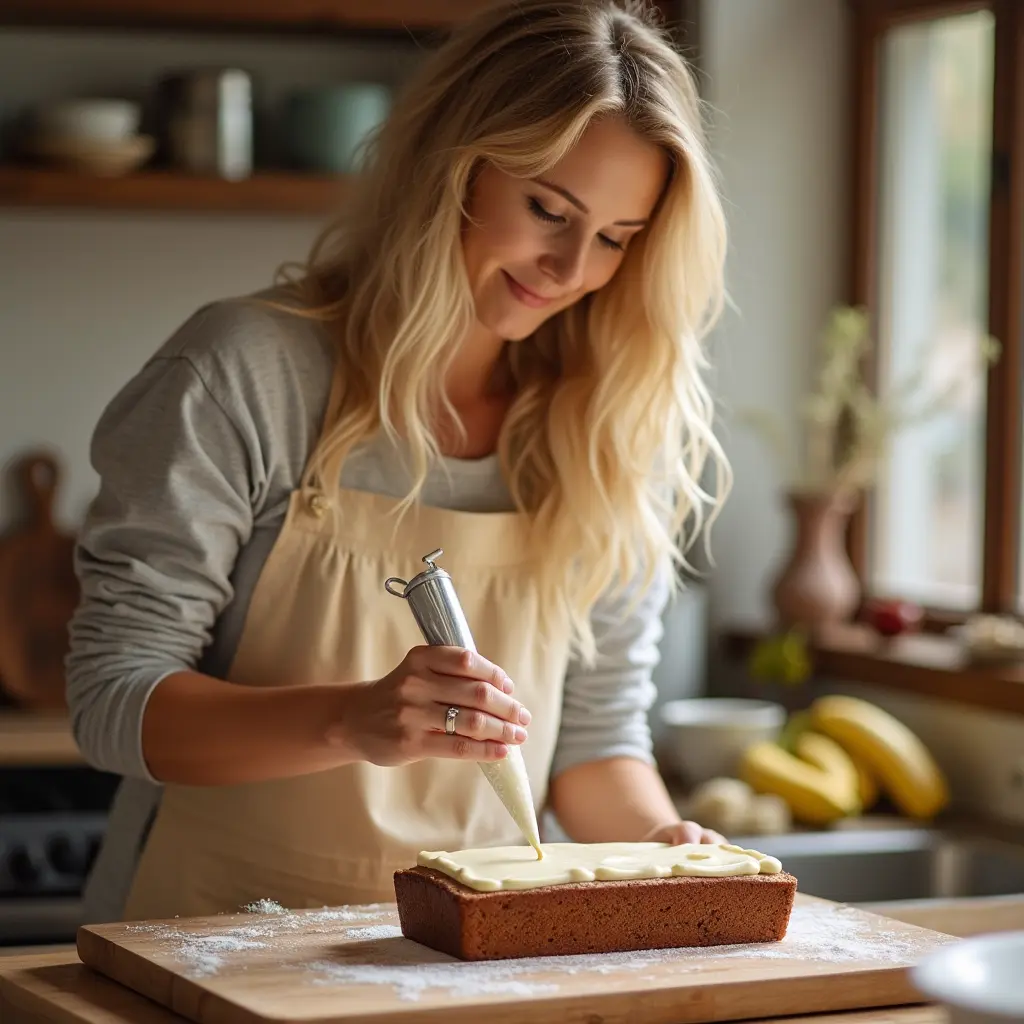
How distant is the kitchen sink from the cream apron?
889 mm

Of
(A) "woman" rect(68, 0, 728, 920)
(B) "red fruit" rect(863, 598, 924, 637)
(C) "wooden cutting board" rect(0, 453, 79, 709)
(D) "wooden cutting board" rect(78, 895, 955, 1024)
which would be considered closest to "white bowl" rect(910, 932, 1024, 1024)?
(D) "wooden cutting board" rect(78, 895, 955, 1024)

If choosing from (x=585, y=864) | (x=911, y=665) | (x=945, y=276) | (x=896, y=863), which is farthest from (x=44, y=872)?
(x=945, y=276)

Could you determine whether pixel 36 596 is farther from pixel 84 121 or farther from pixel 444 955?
pixel 444 955

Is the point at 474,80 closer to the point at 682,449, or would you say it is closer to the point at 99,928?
the point at 682,449

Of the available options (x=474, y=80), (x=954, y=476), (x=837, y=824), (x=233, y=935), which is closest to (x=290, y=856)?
(x=233, y=935)

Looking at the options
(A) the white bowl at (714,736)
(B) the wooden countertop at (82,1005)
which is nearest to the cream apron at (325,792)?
(B) the wooden countertop at (82,1005)

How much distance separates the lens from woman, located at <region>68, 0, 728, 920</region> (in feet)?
5.16

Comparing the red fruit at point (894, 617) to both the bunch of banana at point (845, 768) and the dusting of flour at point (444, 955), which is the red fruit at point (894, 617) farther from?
the dusting of flour at point (444, 955)

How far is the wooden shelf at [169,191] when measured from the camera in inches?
116

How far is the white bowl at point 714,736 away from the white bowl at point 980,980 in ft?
5.76

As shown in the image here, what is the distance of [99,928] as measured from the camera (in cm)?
140

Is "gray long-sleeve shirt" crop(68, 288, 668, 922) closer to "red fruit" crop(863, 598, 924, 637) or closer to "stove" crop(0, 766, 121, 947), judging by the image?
"stove" crop(0, 766, 121, 947)

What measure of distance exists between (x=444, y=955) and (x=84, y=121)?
2.03 metres

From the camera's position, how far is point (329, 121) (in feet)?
10.2
